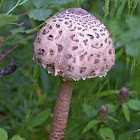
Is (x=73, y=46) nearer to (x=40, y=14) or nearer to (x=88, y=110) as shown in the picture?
(x=40, y=14)

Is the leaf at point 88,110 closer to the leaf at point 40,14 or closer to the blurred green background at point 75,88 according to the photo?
the blurred green background at point 75,88

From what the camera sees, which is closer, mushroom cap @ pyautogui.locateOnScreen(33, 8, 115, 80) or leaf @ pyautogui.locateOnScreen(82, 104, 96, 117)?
mushroom cap @ pyautogui.locateOnScreen(33, 8, 115, 80)

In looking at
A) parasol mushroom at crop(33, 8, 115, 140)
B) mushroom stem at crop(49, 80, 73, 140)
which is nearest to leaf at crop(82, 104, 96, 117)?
mushroom stem at crop(49, 80, 73, 140)

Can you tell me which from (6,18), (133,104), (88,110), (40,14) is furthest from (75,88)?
(6,18)

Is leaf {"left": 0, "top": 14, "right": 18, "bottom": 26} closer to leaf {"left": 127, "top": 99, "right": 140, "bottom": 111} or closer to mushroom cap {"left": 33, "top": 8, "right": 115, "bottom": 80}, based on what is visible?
mushroom cap {"left": 33, "top": 8, "right": 115, "bottom": 80}

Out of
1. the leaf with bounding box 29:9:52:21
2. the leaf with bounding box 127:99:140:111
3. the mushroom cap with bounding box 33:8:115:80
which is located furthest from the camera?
the leaf with bounding box 127:99:140:111

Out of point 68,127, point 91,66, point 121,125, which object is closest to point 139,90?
point 121,125

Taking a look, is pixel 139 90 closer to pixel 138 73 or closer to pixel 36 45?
pixel 138 73
